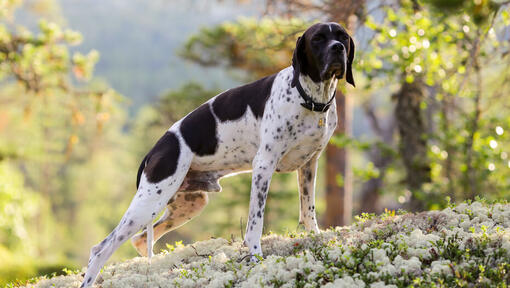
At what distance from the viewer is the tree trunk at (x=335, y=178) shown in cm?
1290

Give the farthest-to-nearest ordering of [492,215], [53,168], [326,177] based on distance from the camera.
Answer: [53,168]
[326,177]
[492,215]

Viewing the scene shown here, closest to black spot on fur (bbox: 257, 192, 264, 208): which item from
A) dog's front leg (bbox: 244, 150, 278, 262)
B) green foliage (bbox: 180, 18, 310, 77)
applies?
dog's front leg (bbox: 244, 150, 278, 262)

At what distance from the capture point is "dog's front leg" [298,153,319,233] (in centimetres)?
532

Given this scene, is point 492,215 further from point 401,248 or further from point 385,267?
point 385,267

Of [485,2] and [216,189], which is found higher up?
[485,2]

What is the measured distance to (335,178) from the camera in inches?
518

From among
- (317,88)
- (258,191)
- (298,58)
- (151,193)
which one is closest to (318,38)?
(298,58)

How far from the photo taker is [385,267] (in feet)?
12.2

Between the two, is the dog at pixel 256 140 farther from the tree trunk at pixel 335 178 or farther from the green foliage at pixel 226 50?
the green foliage at pixel 226 50

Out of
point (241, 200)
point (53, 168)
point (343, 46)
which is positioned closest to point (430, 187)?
point (343, 46)

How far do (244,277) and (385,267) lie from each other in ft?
3.61

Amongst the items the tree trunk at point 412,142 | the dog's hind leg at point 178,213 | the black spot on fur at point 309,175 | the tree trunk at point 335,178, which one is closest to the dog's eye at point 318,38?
the black spot on fur at point 309,175

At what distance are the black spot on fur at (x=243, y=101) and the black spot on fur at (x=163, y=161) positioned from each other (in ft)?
1.72

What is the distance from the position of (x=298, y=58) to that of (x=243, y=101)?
769 millimetres
